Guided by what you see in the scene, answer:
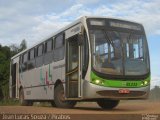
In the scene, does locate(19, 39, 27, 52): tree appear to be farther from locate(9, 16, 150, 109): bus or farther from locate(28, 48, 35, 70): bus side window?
locate(9, 16, 150, 109): bus

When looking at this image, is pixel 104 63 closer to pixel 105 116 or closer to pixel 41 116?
pixel 105 116

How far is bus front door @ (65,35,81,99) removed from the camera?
56.0 ft

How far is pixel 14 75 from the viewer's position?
96.3 feet

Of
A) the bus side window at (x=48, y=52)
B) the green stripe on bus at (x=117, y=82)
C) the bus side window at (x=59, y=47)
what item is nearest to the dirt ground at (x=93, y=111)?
the green stripe on bus at (x=117, y=82)

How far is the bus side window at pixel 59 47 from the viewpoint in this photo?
18.8m

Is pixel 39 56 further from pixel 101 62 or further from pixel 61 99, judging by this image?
pixel 101 62

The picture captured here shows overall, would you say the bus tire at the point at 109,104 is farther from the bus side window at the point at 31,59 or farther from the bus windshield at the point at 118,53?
the bus side window at the point at 31,59

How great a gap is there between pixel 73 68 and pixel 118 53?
1955 millimetres

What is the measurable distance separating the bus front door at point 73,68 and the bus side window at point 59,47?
2.23 ft

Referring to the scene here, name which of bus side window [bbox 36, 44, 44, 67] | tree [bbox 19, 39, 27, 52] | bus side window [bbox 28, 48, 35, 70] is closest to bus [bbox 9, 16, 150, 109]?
bus side window [bbox 36, 44, 44, 67]

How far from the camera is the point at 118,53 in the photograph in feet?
54.3

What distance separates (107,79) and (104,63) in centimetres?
55

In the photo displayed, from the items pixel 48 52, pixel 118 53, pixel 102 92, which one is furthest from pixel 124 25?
pixel 48 52

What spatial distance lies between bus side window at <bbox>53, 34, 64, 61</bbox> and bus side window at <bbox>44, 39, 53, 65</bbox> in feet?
1.98
